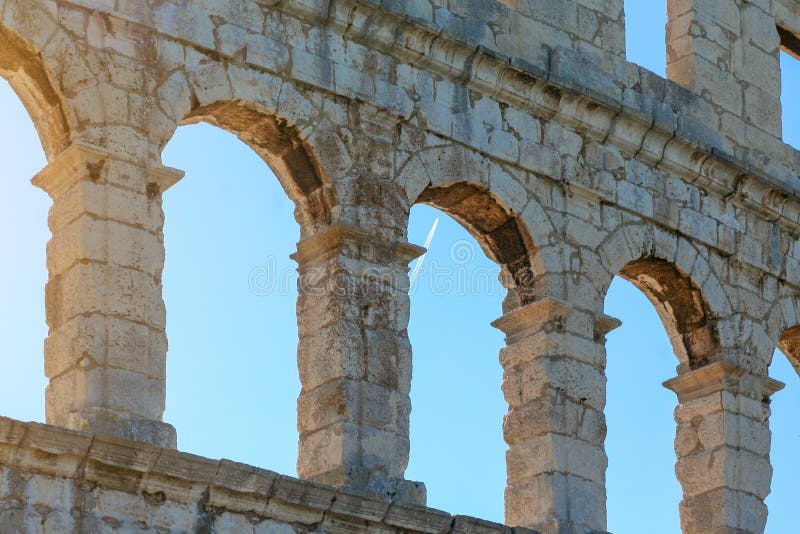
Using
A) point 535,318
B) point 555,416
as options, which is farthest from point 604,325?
point 555,416

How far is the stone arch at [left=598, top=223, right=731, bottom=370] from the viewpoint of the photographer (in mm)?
13375

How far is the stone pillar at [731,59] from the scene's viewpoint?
14367 millimetres

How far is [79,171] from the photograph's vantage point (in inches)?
421

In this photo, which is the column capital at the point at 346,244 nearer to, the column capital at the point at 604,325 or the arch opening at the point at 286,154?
the arch opening at the point at 286,154

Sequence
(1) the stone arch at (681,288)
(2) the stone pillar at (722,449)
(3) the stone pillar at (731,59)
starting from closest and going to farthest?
(2) the stone pillar at (722,449)
(1) the stone arch at (681,288)
(3) the stone pillar at (731,59)

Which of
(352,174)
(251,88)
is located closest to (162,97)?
(251,88)

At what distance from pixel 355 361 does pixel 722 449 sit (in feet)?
10.2

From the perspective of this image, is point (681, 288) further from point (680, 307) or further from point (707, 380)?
point (707, 380)

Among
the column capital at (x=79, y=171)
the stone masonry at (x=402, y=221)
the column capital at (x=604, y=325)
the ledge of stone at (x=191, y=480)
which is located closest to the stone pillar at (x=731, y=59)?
the stone masonry at (x=402, y=221)

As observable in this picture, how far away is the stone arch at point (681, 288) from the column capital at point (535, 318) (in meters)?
0.97

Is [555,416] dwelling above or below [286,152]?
below

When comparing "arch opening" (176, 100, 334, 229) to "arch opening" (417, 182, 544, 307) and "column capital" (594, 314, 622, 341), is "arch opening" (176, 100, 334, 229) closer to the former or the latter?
"arch opening" (417, 182, 544, 307)

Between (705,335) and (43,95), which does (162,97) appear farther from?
(705,335)

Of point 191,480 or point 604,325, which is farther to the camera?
point 604,325
